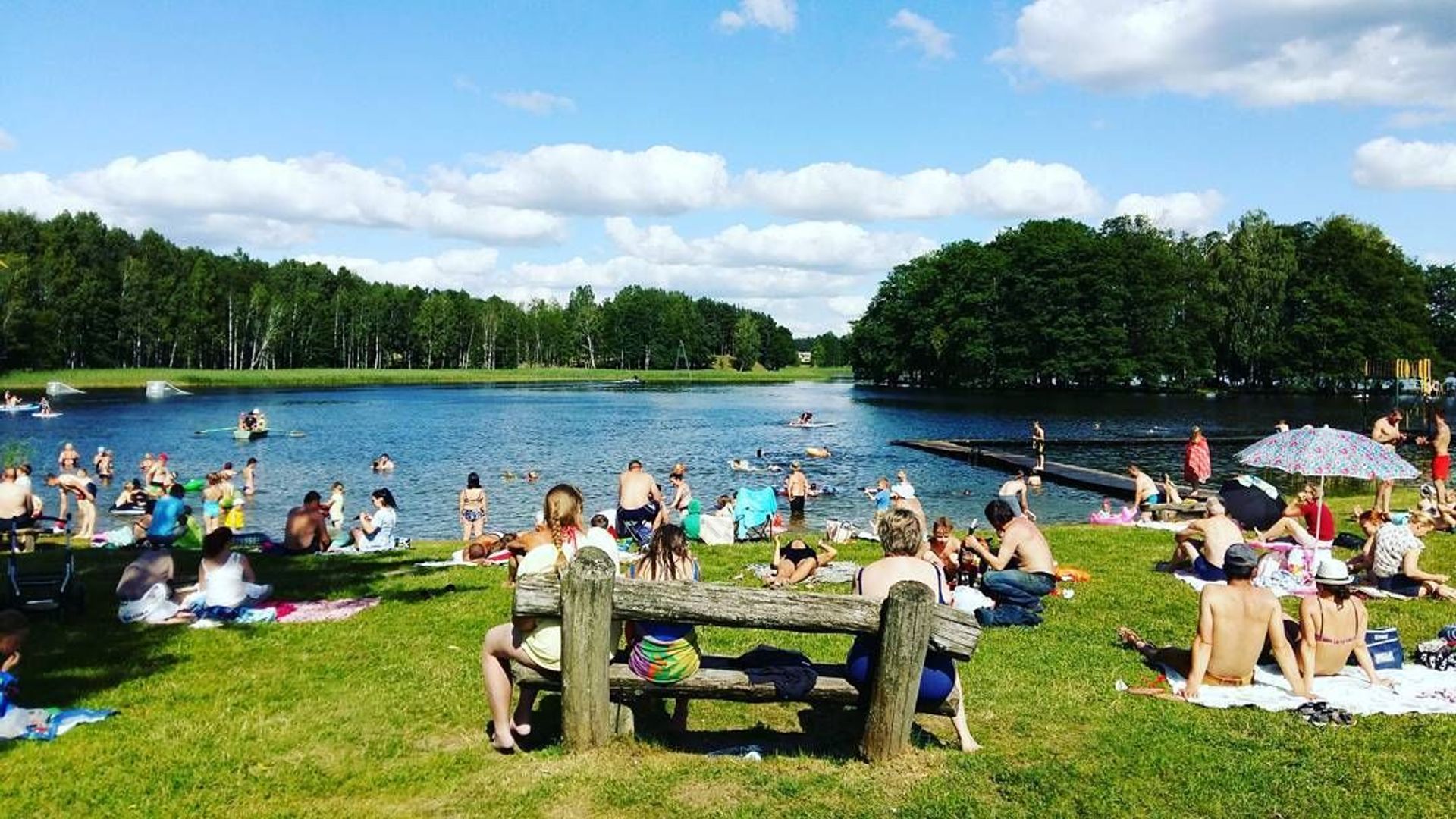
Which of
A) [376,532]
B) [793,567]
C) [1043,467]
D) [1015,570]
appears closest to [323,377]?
[1043,467]

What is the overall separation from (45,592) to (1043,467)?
32.7 meters

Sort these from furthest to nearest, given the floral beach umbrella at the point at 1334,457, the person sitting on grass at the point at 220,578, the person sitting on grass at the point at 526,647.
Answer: the floral beach umbrella at the point at 1334,457 < the person sitting on grass at the point at 220,578 < the person sitting on grass at the point at 526,647

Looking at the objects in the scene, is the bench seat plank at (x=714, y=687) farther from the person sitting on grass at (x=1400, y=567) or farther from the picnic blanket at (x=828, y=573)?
the person sitting on grass at (x=1400, y=567)

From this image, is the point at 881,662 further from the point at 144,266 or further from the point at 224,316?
the point at 224,316

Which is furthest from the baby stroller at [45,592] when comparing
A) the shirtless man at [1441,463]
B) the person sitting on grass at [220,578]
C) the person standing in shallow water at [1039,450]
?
the person standing in shallow water at [1039,450]

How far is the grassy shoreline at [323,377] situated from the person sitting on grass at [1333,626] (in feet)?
337

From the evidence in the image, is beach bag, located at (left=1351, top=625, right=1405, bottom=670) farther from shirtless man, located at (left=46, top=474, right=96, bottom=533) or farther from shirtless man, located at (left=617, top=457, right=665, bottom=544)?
shirtless man, located at (left=46, top=474, right=96, bottom=533)

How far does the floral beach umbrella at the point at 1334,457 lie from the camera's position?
44.3ft

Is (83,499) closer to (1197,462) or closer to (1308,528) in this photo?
(1308,528)

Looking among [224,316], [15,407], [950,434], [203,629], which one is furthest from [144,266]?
[203,629]

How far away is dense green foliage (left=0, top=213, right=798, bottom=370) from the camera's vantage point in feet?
336

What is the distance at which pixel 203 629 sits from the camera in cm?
1018

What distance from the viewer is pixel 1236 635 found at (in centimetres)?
811

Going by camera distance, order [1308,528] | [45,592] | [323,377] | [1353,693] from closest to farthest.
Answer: [1353,693], [45,592], [1308,528], [323,377]
